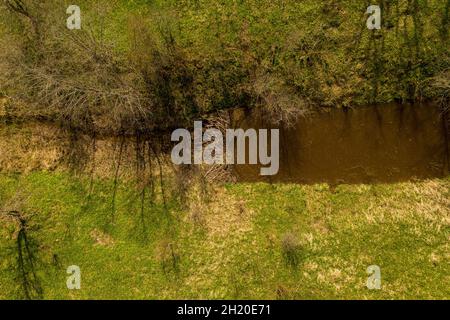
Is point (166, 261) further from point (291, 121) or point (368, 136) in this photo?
point (368, 136)

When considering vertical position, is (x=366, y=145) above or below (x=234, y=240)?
above

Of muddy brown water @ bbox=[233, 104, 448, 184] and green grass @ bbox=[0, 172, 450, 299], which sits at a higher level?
muddy brown water @ bbox=[233, 104, 448, 184]

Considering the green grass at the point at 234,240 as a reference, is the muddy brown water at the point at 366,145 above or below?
above

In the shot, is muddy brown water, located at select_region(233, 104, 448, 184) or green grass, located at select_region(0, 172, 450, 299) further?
muddy brown water, located at select_region(233, 104, 448, 184)

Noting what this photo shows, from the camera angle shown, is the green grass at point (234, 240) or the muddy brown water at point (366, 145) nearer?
the green grass at point (234, 240)
